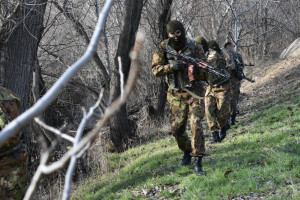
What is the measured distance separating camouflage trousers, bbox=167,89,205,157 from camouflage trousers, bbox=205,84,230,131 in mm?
2071

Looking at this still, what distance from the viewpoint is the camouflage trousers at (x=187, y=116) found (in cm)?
523

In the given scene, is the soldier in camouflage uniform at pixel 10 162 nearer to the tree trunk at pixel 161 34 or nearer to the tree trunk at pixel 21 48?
the tree trunk at pixel 21 48

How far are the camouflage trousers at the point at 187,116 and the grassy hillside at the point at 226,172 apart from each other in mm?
442

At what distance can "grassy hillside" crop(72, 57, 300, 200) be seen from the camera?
468cm

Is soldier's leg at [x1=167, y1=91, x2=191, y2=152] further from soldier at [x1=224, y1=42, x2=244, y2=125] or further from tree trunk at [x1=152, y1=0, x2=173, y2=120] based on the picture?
tree trunk at [x1=152, y1=0, x2=173, y2=120]

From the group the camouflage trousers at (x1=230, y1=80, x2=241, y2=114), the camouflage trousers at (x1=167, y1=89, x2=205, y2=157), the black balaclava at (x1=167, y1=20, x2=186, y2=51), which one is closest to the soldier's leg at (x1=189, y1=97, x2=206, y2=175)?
the camouflage trousers at (x1=167, y1=89, x2=205, y2=157)

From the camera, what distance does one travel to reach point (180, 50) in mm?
5539

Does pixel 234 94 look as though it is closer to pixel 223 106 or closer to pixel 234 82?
pixel 234 82

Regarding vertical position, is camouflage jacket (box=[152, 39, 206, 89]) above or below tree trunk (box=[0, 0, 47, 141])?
below

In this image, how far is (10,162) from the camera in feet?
10.1

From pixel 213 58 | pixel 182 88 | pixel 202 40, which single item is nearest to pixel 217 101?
pixel 213 58

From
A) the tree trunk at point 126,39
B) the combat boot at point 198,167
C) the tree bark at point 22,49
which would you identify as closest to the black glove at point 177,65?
the combat boot at point 198,167

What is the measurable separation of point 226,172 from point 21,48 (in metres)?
3.69

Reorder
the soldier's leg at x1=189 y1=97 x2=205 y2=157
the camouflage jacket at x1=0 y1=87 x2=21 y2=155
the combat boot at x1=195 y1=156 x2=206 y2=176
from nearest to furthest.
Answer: the camouflage jacket at x1=0 y1=87 x2=21 y2=155 → the soldier's leg at x1=189 y1=97 x2=205 y2=157 → the combat boot at x1=195 y1=156 x2=206 y2=176
